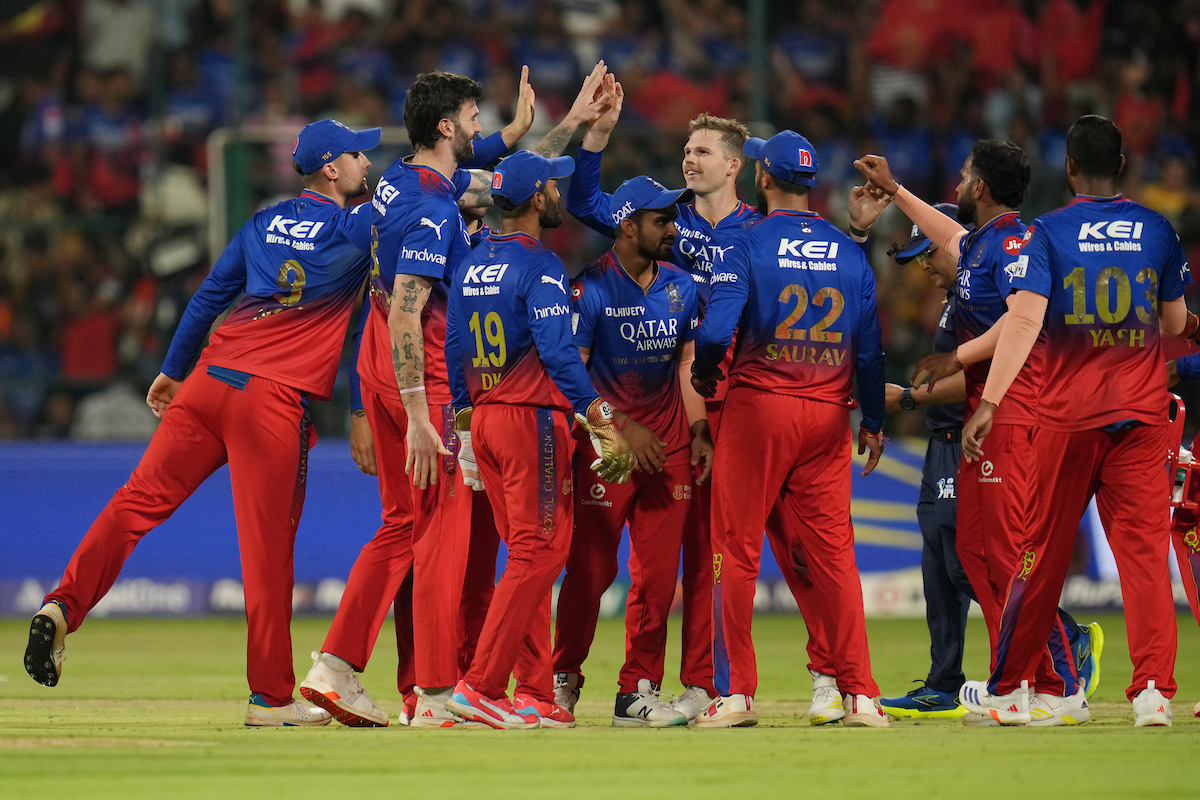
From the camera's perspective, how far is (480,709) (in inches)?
287

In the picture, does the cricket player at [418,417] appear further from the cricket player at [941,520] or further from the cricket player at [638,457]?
the cricket player at [941,520]

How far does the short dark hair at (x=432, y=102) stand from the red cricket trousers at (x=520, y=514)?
4.90 feet

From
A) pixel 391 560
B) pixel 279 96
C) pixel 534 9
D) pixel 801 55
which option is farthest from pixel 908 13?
pixel 391 560

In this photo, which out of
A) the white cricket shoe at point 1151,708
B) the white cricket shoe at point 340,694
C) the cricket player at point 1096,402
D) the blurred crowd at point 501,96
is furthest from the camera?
the blurred crowd at point 501,96

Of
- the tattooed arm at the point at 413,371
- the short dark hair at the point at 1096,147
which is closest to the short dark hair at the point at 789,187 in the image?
the short dark hair at the point at 1096,147

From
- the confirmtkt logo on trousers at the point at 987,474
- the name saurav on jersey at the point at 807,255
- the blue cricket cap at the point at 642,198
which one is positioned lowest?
the confirmtkt logo on trousers at the point at 987,474

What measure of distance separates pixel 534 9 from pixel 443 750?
44.8 ft

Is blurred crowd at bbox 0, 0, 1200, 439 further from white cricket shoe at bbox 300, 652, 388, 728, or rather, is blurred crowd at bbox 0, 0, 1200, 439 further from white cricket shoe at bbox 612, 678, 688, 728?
white cricket shoe at bbox 612, 678, 688, 728

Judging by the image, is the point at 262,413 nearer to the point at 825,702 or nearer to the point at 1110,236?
the point at 825,702

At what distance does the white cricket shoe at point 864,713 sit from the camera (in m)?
7.49

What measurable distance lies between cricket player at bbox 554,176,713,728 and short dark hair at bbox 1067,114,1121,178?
1.91 meters

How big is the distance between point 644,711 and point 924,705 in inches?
60.5

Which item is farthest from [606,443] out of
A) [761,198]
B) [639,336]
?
[761,198]

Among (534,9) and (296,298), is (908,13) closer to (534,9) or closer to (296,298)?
(534,9)
